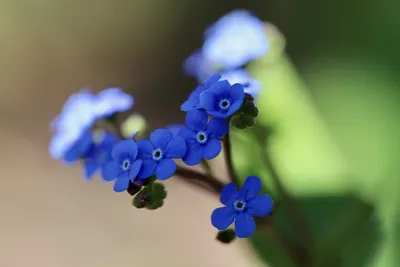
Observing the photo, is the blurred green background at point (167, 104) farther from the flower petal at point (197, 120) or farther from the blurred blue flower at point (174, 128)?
the flower petal at point (197, 120)

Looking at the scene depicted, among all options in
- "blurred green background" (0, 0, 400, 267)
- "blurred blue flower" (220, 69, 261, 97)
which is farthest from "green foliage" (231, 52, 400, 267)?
"blurred blue flower" (220, 69, 261, 97)

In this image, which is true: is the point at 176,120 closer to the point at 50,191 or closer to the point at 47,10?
the point at 50,191

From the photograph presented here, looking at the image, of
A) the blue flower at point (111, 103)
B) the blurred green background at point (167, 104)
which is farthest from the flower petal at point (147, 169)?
the blurred green background at point (167, 104)

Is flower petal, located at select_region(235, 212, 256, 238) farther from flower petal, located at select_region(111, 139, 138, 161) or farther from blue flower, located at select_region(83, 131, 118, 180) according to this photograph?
blue flower, located at select_region(83, 131, 118, 180)

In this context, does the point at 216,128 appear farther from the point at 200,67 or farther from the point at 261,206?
the point at 200,67

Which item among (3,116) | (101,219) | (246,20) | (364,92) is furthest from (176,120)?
(246,20)
